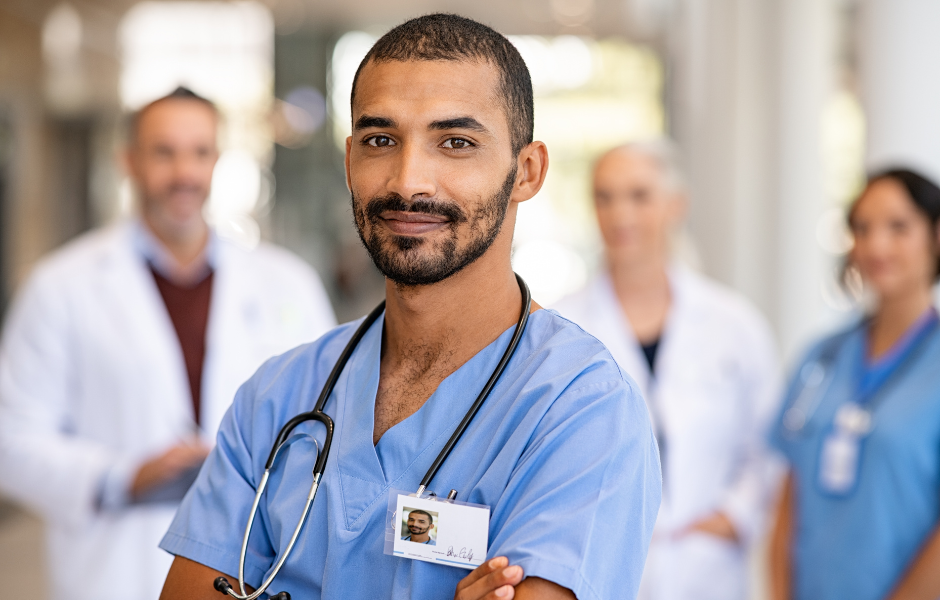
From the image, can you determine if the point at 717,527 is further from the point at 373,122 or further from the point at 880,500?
the point at 373,122

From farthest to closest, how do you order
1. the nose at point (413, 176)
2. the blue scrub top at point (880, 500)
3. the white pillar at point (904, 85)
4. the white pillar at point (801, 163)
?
the white pillar at point (801, 163)
the white pillar at point (904, 85)
the blue scrub top at point (880, 500)
the nose at point (413, 176)

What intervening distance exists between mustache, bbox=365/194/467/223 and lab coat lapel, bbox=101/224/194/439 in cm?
130

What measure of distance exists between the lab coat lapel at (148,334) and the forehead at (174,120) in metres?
0.31


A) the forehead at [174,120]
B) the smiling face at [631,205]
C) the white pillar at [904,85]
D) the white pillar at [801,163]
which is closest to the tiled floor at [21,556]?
the forehead at [174,120]

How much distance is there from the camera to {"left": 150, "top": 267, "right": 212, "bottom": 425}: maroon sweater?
2180mm

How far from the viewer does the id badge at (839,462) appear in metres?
2.07

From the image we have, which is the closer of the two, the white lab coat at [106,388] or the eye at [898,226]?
the white lab coat at [106,388]

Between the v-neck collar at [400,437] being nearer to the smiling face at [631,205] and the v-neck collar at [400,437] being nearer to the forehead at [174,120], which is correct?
the forehead at [174,120]

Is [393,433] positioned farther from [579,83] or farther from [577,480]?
[579,83]

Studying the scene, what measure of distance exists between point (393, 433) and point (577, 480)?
0.24m

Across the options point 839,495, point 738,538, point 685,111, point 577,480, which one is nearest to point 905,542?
point 839,495

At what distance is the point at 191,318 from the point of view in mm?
2244
